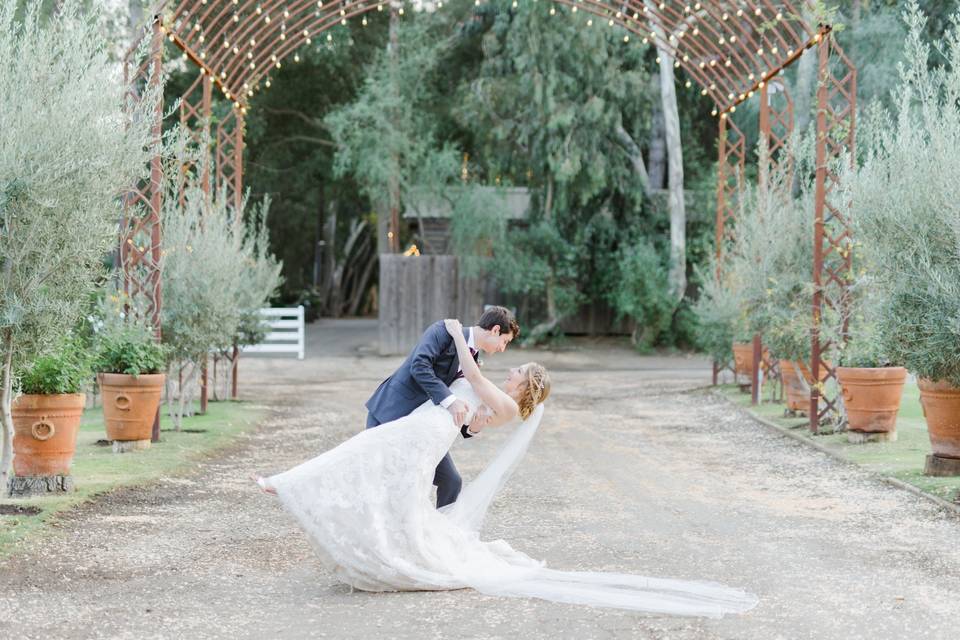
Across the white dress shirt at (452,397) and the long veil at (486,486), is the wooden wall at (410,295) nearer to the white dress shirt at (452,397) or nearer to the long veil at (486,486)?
the long veil at (486,486)

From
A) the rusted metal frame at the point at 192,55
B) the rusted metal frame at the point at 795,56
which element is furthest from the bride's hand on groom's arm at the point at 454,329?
the rusted metal frame at the point at 795,56

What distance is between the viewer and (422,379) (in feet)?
20.3

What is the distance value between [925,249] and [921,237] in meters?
0.12

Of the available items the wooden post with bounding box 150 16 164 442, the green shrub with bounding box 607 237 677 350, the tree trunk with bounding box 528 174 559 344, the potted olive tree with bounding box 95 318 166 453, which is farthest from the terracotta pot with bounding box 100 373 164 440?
the green shrub with bounding box 607 237 677 350

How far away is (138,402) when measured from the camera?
10.6m

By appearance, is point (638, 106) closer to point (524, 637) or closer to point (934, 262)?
point (934, 262)

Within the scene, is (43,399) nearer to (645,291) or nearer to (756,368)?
(756,368)

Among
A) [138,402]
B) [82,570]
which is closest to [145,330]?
[138,402]

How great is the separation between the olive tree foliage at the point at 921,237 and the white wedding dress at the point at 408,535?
3.64 m

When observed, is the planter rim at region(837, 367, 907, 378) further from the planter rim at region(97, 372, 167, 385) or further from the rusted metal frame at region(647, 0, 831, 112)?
the planter rim at region(97, 372, 167, 385)

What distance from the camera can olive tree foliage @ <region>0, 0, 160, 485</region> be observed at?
6.71 meters

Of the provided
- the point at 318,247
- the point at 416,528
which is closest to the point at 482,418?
the point at 416,528

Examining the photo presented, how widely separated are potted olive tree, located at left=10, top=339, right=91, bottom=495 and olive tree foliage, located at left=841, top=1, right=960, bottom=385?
615 centimetres

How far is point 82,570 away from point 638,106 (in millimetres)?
21418
